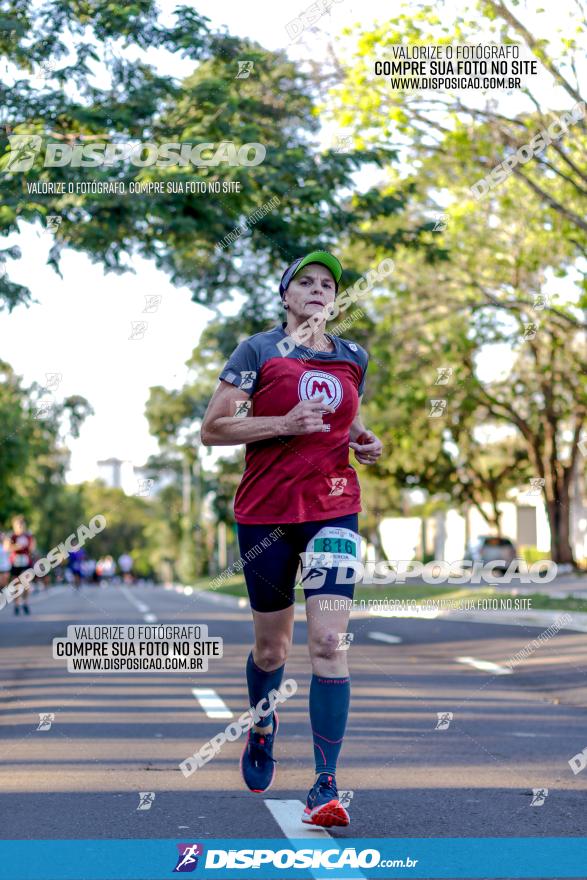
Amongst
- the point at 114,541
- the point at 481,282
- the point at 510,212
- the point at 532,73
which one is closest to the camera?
the point at 532,73

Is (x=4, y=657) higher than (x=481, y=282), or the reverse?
(x=481, y=282)

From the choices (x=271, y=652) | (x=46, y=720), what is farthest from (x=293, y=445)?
(x=46, y=720)

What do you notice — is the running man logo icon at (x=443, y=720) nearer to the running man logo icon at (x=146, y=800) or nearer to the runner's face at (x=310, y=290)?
the running man logo icon at (x=146, y=800)

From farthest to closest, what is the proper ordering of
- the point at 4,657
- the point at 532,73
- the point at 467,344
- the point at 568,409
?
the point at 568,409 < the point at 467,344 < the point at 532,73 < the point at 4,657

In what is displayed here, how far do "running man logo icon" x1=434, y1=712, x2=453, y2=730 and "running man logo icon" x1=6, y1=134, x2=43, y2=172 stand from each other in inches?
311

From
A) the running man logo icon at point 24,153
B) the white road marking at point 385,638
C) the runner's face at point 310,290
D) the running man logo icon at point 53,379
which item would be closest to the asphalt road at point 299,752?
the runner's face at point 310,290

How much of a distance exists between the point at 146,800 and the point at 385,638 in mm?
11478

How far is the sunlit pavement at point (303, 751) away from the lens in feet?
17.7

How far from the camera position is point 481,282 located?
30.1 metres

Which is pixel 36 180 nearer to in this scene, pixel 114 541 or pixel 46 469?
pixel 46 469

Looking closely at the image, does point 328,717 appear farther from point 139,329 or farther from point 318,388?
point 139,329

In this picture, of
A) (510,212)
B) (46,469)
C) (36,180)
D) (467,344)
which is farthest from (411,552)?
(36,180)

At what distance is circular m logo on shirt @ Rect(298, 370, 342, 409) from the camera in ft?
17.0

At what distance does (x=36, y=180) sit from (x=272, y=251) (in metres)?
4.46
